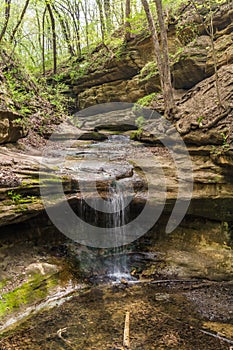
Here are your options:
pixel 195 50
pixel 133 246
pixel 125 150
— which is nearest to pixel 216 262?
pixel 133 246

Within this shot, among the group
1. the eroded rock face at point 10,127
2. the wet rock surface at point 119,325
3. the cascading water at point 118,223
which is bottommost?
the wet rock surface at point 119,325

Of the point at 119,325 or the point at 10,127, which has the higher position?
the point at 10,127

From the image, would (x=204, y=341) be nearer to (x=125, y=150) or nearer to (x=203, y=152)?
(x=203, y=152)

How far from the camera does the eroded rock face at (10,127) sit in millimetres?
8156

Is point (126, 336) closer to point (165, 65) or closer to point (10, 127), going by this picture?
point (10, 127)

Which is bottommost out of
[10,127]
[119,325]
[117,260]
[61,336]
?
[119,325]

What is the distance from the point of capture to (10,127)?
28.5 feet

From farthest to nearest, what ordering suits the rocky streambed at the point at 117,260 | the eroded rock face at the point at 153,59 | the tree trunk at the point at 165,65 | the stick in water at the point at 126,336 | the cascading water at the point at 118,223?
the eroded rock face at the point at 153,59 → the tree trunk at the point at 165,65 → the cascading water at the point at 118,223 → the rocky streambed at the point at 117,260 → the stick in water at the point at 126,336

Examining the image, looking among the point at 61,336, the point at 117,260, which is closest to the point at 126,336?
the point at 61,336

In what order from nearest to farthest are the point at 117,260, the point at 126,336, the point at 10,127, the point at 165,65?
the point at 126,336
the point at 117,260
the point at 10,127
the point at 165,65

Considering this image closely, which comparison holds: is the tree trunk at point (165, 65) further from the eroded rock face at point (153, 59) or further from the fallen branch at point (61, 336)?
the fallen branch at point (61, 336)

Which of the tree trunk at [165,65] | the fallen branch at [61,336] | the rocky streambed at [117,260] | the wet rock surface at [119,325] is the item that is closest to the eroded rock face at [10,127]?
the rocky streambed at [117,260]

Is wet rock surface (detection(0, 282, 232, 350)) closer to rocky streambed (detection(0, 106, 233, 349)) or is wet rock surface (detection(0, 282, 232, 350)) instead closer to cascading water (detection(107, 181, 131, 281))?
rocky streambed (detection(0, 106, 233, 349))

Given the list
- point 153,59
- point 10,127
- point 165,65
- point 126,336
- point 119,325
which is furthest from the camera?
point 153,59
